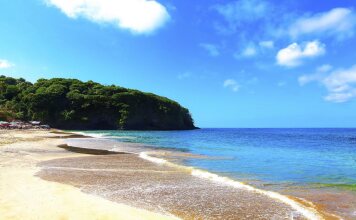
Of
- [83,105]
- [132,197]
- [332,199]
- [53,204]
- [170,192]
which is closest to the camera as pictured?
[53,204]

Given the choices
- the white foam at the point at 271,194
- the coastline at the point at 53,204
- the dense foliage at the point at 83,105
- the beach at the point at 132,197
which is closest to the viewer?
the coastline at the point at 53,204

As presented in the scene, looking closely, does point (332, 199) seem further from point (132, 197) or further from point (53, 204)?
point (53, 204)

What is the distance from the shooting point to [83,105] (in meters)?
110

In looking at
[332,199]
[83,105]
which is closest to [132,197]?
[332,199]

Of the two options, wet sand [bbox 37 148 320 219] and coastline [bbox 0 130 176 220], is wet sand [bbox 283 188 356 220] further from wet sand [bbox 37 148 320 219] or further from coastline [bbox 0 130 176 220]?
coastline [bbox 0 130 176 220]

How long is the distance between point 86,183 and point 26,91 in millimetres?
101606

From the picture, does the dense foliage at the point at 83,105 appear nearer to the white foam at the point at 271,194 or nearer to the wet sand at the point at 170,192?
the wet sand at the point at 170,192

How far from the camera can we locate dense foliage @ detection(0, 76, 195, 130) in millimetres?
99500

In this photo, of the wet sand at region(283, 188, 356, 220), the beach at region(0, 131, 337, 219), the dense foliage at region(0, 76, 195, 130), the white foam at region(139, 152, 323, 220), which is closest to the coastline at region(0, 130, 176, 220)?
the beach at region(0, 131, 337, 219)

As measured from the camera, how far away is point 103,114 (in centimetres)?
11438

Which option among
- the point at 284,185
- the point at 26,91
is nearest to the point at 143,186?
the point at 284,185

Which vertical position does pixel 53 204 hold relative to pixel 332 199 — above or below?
below

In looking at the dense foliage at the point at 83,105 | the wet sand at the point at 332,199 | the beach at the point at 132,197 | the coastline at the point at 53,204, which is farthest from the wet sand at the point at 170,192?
the dense foliage at the point at 83,105

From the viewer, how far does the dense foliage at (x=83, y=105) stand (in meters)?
99.5
